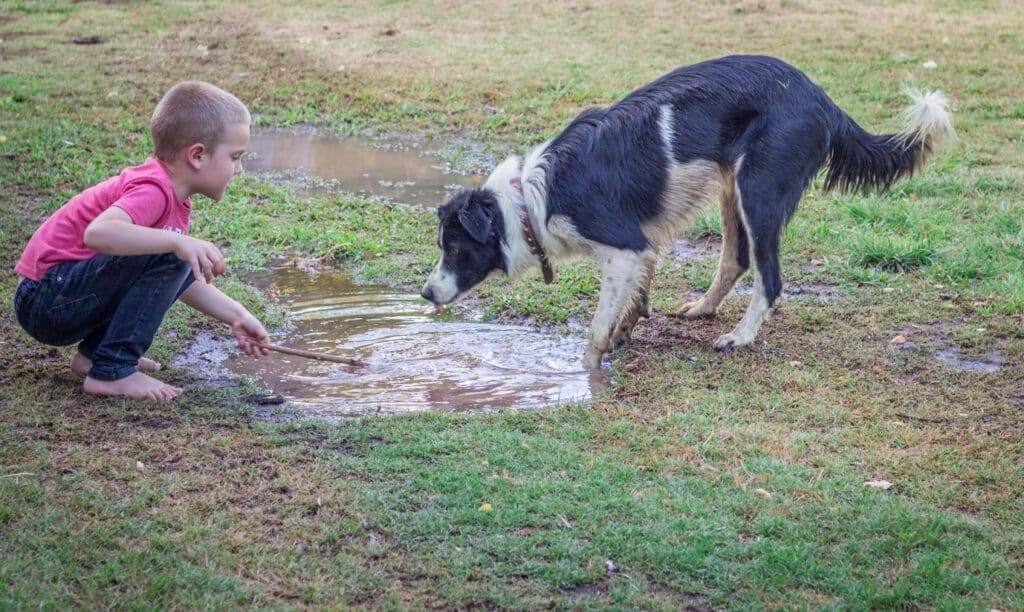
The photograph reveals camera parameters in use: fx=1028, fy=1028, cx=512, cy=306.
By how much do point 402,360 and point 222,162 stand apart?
1.57 meters

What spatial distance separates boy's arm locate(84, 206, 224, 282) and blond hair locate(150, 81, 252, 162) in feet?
1.51

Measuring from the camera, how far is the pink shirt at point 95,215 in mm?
4219

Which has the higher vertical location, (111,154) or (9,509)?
(9,509)

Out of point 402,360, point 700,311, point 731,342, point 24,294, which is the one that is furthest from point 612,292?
point 24,294

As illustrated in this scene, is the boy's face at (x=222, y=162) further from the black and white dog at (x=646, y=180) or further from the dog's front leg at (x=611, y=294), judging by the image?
the dog's front leg at (x=611, y=294)

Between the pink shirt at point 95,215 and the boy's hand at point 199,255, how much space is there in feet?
0.98

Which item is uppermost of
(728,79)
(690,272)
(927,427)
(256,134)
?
(728,79)

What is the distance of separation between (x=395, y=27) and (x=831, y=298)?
29.7 ft

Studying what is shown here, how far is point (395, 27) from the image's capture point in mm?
13836

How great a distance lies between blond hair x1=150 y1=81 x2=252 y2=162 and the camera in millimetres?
4340

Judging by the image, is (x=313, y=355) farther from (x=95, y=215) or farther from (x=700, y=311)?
(x=700, y=311)

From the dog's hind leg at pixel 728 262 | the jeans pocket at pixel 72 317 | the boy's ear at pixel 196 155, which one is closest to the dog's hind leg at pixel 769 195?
the dog's hind leg at pixel 728 262

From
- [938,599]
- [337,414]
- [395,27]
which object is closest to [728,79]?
[337,414]

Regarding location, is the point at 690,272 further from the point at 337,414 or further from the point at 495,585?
the point at 495,585
